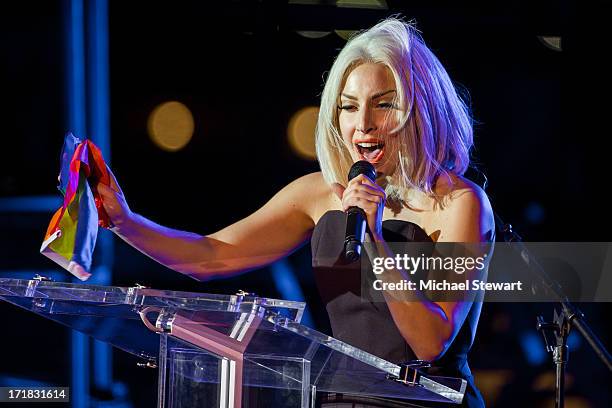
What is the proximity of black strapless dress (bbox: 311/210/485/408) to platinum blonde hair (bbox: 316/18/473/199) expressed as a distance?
0.14m

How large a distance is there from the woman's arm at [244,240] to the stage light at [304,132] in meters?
0.23

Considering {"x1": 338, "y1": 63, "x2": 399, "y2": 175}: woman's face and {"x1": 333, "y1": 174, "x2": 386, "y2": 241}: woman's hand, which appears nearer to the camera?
{"x1": 333, "y1": 174, "x2": 386, "y2": 241}: woman's hand

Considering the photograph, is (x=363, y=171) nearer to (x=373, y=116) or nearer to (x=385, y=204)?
(x=385, y=204)

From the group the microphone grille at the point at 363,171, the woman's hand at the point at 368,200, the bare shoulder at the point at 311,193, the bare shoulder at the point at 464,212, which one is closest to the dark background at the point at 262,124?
the bare shoulder at the point at 311,193

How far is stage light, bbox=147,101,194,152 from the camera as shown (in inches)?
126

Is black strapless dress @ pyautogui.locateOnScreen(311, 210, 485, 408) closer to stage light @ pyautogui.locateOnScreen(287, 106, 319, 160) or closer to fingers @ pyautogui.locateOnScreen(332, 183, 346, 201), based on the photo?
fingers @ pyautogui.locateOnScreen(332, 183, 346, 201)

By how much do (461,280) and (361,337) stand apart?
0.43 metres

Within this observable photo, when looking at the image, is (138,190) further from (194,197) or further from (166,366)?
(166,366)

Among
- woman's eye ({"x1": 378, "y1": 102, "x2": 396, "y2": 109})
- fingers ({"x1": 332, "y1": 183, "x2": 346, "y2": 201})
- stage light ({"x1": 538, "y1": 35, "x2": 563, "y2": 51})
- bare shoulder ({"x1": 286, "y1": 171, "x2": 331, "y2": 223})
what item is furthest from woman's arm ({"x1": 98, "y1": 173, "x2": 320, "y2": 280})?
stage light ({"x1": 538, "y1": 35, "x2": 563, "y2": 51})

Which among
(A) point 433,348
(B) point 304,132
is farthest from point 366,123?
(A) point 433,348

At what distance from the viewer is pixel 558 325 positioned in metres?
2.90

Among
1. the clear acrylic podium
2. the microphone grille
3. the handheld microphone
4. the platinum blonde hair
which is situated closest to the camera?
the clear acrylic podium

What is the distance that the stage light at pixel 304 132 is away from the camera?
3.16 metres

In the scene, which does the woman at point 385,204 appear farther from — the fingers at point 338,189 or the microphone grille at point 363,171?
the microphone grille at point 363,171
